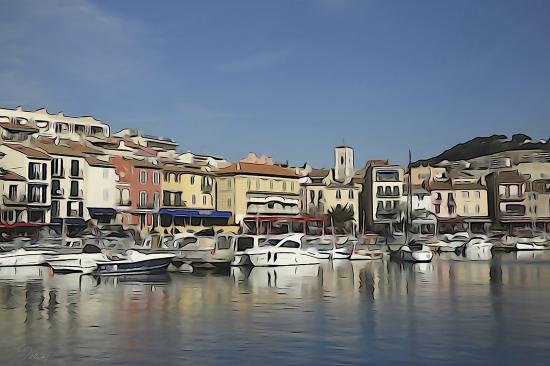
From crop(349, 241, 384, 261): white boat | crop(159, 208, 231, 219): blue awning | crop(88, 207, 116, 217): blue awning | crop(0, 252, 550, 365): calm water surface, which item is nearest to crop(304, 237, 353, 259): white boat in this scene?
crop(349, 241, 384, 261): white boat

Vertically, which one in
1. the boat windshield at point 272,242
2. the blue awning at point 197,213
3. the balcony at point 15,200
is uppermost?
the balcony at point 15,200

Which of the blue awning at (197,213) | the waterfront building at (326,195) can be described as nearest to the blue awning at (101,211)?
the blue awning at (197,213)

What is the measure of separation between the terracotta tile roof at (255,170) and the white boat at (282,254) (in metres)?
38.4

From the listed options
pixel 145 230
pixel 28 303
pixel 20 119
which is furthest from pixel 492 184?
pixel 28 303

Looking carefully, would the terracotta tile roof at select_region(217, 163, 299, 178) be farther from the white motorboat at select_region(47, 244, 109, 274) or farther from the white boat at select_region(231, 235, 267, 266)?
the white motorboat at select_region(47, 244, 109, 274)

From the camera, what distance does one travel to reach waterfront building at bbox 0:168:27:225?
7519 cm

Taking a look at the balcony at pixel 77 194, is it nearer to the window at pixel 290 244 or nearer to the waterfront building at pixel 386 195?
the window at pixel 290 244

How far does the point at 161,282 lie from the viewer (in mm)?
44062

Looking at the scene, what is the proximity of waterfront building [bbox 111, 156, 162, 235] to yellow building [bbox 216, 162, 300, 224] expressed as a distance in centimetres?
1012

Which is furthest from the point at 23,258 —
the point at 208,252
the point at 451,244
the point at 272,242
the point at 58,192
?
the point at 451,244

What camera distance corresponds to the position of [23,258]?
5600cm

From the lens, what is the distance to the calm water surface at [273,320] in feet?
68.6

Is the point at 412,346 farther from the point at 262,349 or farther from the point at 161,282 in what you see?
the point at 161,282

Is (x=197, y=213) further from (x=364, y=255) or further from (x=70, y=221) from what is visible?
(x=364, y=255)
